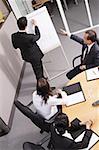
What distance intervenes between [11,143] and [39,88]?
4.91 ft

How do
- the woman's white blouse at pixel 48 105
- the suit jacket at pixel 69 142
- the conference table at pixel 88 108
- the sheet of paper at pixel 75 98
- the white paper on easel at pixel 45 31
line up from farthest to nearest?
the white paper on easel at pixel 45 31 → the woman's white blouse at pixel 48 105 → the sheet of paper at pixel 75 98 → the conference table at pixel 88 108 → the suit jacket at pixel 69 142

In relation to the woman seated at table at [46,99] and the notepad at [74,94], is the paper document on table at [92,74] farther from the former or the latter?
the woman seated at table at [46,99]

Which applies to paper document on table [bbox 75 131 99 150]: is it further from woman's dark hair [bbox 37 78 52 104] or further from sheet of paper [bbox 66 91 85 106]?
woman's dark hair [bbox 37 78 52 104]

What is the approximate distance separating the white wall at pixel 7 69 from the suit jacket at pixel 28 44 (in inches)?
23.6

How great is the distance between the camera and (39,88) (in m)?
→ 3.13

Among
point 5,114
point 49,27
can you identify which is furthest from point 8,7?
point 5,114

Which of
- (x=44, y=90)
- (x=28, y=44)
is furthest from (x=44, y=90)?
(x=28, y=44)

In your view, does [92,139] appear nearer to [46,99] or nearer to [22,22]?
[46,99]

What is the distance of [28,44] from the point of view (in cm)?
450

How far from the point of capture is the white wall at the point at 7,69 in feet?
15.5

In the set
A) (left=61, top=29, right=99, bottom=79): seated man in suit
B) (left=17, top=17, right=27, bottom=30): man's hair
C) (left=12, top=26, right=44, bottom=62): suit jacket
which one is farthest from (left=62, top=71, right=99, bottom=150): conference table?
(left=17, top=17, right=27, bottom=30): man's hair

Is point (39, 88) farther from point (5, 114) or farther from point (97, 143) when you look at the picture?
point (5, 114)

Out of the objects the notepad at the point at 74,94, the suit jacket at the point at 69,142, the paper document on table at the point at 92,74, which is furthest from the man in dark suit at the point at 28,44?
the suit jacket at the point at 69,142

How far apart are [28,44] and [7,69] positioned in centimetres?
96
